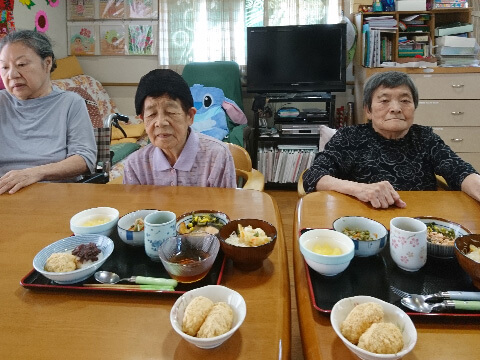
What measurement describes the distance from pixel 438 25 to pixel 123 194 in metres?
3.76

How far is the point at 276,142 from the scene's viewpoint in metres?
3.80

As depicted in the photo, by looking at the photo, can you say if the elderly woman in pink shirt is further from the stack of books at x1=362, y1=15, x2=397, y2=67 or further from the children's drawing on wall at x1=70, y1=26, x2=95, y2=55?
the children's drawing on wall at x1=70, y1=26, x2=95, y2=55

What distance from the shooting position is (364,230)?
0.97 meters

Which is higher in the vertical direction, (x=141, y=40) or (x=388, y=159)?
(x=141, y=40)

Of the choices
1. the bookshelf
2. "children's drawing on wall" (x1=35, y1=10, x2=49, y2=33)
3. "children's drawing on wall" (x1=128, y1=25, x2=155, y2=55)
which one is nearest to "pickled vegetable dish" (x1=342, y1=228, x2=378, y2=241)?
the bookshelf

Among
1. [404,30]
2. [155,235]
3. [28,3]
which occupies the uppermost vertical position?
[28,3]

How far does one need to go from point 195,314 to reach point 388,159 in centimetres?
130

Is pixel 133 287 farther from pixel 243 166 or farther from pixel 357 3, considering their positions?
pixel 357 3

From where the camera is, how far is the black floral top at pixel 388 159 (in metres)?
1.63

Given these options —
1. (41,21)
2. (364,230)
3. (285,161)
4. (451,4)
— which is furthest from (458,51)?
(41,21)

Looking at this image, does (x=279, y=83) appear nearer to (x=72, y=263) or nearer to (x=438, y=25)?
(x=438, y=25)

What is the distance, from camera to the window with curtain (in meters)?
3.95

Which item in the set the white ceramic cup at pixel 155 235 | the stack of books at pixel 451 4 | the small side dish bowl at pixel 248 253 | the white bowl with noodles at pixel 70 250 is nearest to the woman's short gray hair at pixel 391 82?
the small side dish bowl at pixel 248 253

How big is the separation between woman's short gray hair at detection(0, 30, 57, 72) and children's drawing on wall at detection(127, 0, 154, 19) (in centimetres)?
257
